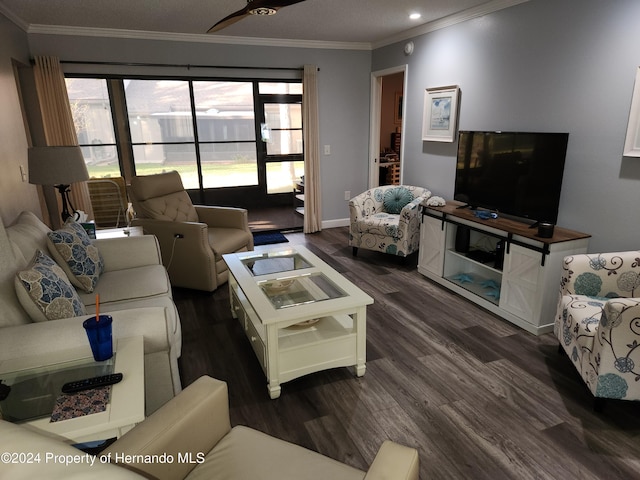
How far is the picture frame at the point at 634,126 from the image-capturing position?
260cm

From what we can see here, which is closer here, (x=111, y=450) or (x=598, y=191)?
(x=111, y=450)

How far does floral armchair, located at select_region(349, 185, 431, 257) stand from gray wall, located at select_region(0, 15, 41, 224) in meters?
3.05

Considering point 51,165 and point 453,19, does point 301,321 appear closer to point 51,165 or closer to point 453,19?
point 51,165

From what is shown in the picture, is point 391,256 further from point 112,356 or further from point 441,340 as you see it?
point 112,356

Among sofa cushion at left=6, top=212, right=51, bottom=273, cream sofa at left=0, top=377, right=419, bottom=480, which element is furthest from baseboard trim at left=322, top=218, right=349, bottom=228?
cream sofa at left=0, top=377, right=419, bottom=480

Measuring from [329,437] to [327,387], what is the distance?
0.41m

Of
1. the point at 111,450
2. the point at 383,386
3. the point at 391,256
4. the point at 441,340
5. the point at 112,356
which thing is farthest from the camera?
the point at 391,256

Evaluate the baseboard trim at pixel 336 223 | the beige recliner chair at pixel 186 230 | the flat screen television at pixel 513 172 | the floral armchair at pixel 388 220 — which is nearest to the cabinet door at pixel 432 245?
the floral armchair at pixel 388 220

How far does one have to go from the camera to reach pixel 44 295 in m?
1.84

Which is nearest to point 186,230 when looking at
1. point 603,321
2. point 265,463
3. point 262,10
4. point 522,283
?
point 262,10

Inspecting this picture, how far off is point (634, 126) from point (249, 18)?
3433mm

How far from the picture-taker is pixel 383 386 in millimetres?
2396

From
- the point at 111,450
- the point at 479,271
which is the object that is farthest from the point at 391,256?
the point at 111,450

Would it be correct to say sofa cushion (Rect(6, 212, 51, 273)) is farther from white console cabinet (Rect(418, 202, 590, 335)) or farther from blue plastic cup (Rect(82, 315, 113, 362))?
white console cabinet (Rect(418, 202, 590, 335))
